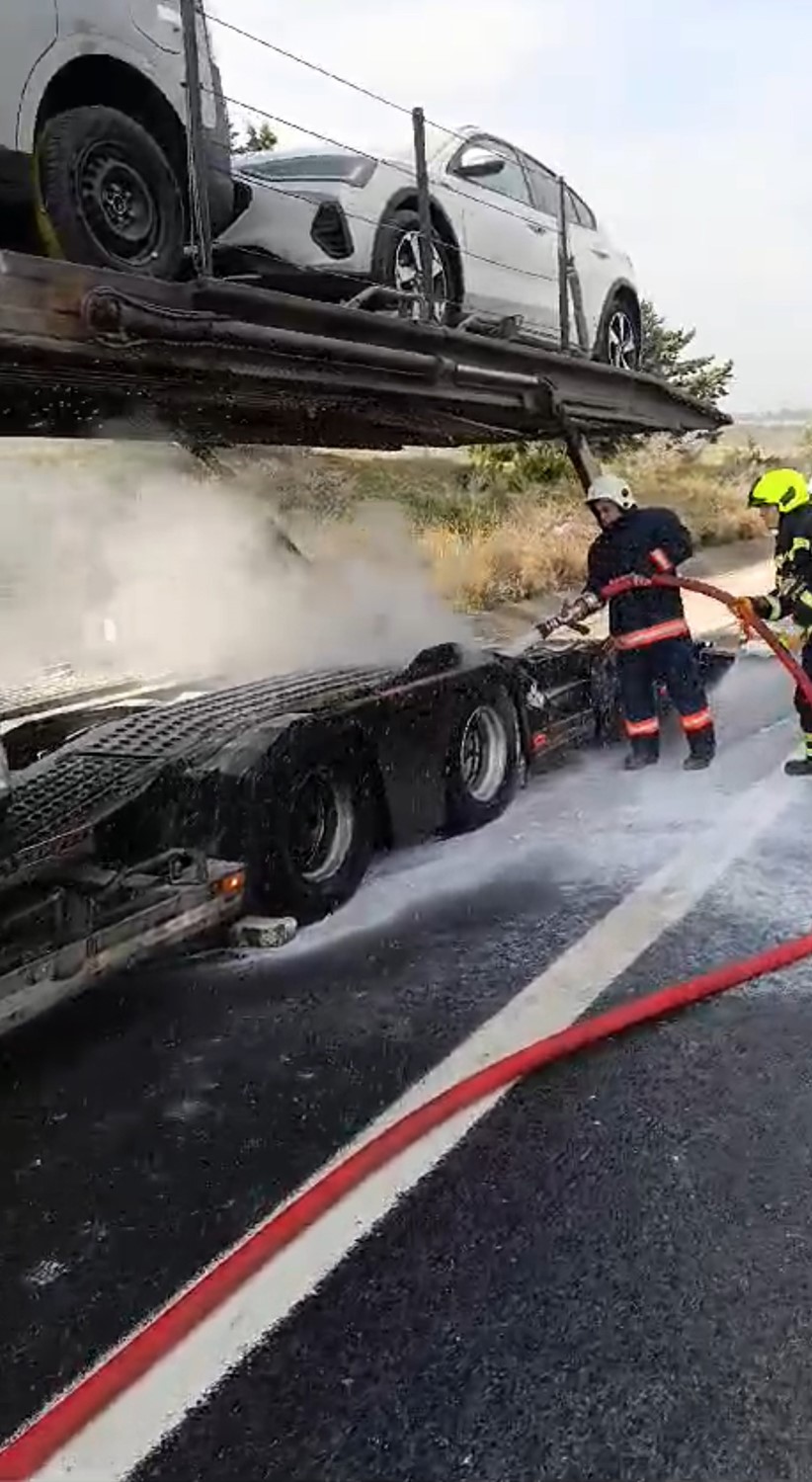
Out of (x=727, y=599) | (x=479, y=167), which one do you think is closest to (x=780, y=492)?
(x=727, y=599)

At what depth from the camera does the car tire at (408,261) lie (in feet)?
19.4

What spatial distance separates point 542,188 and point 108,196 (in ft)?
14.7

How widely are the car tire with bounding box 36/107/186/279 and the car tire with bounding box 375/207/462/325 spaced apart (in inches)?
64.2

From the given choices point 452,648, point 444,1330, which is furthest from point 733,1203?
point 452,648

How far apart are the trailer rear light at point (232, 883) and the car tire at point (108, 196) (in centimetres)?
192

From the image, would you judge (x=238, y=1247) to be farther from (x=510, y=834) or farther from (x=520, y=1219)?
(x=510, y=834)

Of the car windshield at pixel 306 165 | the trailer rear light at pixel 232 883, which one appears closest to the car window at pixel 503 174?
the car windshield at pixel 306 165

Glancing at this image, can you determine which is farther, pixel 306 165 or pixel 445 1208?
pixel 306 165

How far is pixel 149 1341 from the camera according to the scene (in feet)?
8.16

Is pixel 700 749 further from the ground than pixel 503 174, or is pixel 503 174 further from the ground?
pixel 503 174

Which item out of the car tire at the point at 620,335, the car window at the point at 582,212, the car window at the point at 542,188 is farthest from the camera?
the car tire at the point at 620,335

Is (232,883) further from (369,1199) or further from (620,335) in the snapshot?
(620,335)

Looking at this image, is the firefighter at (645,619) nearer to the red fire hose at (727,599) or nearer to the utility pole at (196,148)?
the red fire hose at (727,599)

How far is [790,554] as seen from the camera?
7.14m
